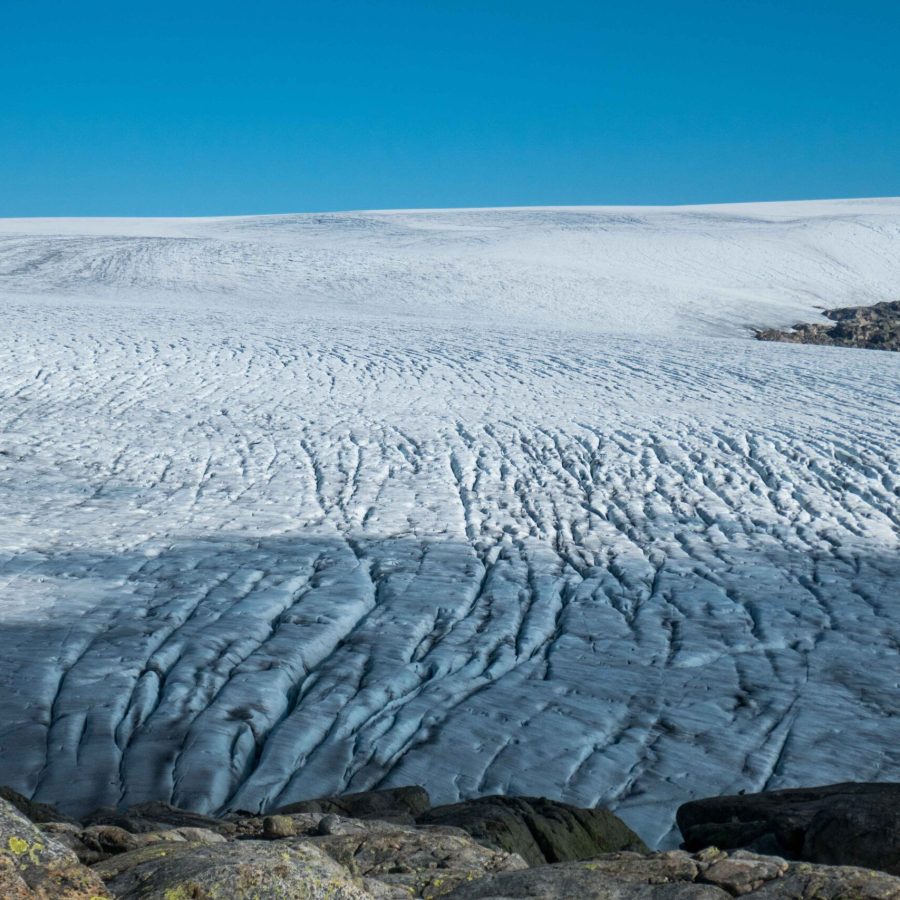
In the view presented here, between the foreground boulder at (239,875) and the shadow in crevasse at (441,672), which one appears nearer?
the foreground boulder at (239,875)

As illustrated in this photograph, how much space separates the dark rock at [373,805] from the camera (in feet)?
11.2

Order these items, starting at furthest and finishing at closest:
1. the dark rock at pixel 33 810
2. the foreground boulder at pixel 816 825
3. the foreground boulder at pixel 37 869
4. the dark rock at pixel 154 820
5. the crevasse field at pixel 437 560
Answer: the crevasse field at pixel 437 560
the dark rock at pixel 33 810
the dark rock at pixel 154 820
the foreground boulder at pixel 816 825
the foreground boulder at pixel 37 869

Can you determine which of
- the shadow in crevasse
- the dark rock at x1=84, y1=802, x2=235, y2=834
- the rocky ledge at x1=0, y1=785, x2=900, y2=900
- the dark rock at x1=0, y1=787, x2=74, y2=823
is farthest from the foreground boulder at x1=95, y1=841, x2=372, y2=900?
the shadow in crevasse

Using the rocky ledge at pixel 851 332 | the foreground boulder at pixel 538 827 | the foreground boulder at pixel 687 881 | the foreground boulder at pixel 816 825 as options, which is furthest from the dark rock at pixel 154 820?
the rocky ledge at pixel 851 332

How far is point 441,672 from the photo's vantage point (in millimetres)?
5469

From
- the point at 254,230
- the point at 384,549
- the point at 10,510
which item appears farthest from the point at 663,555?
the point at 254,230

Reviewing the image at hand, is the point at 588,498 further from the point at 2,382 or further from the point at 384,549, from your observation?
the point at 2,382

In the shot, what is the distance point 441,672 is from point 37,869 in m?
3.65

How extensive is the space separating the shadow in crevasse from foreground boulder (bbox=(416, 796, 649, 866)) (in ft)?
2.69

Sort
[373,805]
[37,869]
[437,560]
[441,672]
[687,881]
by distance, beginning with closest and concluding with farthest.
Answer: [37,869] → [687,881] → [373,805] → [441,672] → [437,560]

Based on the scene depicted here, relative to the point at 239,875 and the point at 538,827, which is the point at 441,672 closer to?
the point at 538,827

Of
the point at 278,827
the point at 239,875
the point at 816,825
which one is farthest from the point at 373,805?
the point at 239,875

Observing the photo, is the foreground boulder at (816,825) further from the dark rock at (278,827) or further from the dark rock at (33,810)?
the dark rock at (33,810)

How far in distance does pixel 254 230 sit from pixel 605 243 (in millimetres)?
10135
